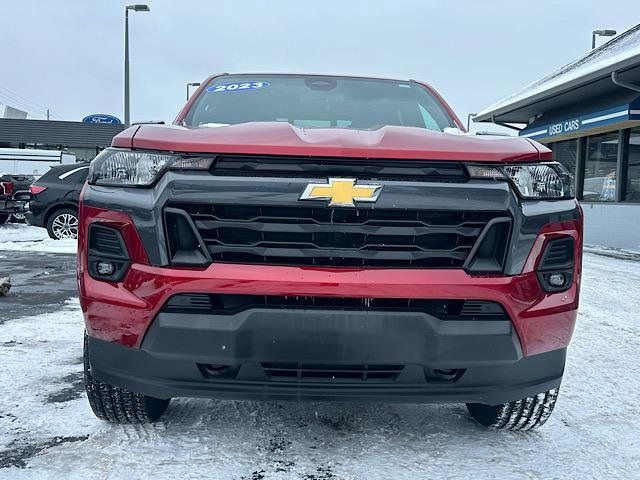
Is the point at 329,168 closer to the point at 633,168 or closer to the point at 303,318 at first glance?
the point at 303,318

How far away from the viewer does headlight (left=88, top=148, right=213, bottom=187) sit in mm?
2148

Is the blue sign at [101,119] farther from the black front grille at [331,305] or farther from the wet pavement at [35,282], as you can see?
the black front grille at [331,305]

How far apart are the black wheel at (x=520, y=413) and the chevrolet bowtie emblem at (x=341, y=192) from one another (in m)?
1.11

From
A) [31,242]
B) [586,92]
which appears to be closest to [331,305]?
[31,242]

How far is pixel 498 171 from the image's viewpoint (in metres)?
2.20

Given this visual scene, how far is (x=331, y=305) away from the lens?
208 centimetres

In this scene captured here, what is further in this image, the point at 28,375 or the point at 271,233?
the point at 28,375

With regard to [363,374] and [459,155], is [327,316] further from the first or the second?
[459,155]

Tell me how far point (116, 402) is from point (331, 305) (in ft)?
3.45

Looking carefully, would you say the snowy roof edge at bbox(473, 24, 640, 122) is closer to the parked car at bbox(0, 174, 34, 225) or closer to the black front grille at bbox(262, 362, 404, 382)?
the black front grille at bbox(262, 362, 404, 382)

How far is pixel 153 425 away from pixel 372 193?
1.43 meters

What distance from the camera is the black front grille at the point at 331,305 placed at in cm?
206

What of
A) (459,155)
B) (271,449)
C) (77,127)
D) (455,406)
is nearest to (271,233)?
(459,155)

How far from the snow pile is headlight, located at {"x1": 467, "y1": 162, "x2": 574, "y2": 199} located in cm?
884
